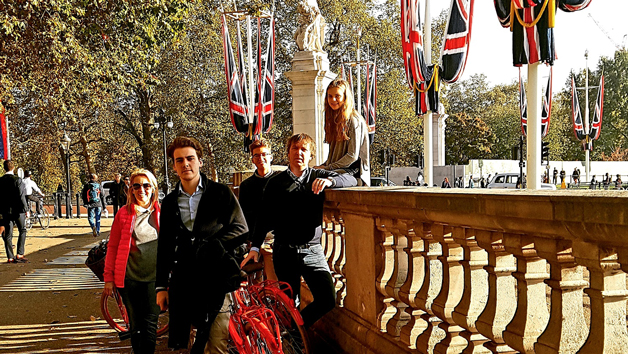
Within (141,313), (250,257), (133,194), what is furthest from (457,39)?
(141,313)

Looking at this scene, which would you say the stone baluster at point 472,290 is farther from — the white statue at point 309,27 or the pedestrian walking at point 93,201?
the pedestrian walking at point 93,201

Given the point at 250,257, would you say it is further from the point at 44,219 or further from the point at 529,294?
the point at 44,219

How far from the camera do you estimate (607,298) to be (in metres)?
1.91

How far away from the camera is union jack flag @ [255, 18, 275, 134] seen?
53.9 ft

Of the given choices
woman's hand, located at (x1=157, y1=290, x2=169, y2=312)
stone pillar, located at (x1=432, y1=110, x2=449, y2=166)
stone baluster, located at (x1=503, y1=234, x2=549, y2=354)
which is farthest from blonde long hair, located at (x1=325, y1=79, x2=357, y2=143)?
stone pillar, located at (x1=432, y1=110, x2=449, y2=166)

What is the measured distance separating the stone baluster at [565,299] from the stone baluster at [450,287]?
773mm

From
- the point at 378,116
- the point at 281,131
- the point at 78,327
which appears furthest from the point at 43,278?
the point at 378,116

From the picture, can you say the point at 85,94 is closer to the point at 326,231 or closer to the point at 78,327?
the point at 78,327

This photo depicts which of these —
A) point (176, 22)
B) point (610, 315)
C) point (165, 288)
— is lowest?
point (165, 288)

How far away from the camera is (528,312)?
2332 millimetres

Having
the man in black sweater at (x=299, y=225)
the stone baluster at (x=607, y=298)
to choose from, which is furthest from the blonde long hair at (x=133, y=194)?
the stone baluster at (x=607, y=298)

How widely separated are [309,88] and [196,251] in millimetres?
14806

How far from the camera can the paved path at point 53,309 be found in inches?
243

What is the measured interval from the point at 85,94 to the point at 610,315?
15.9 meters
